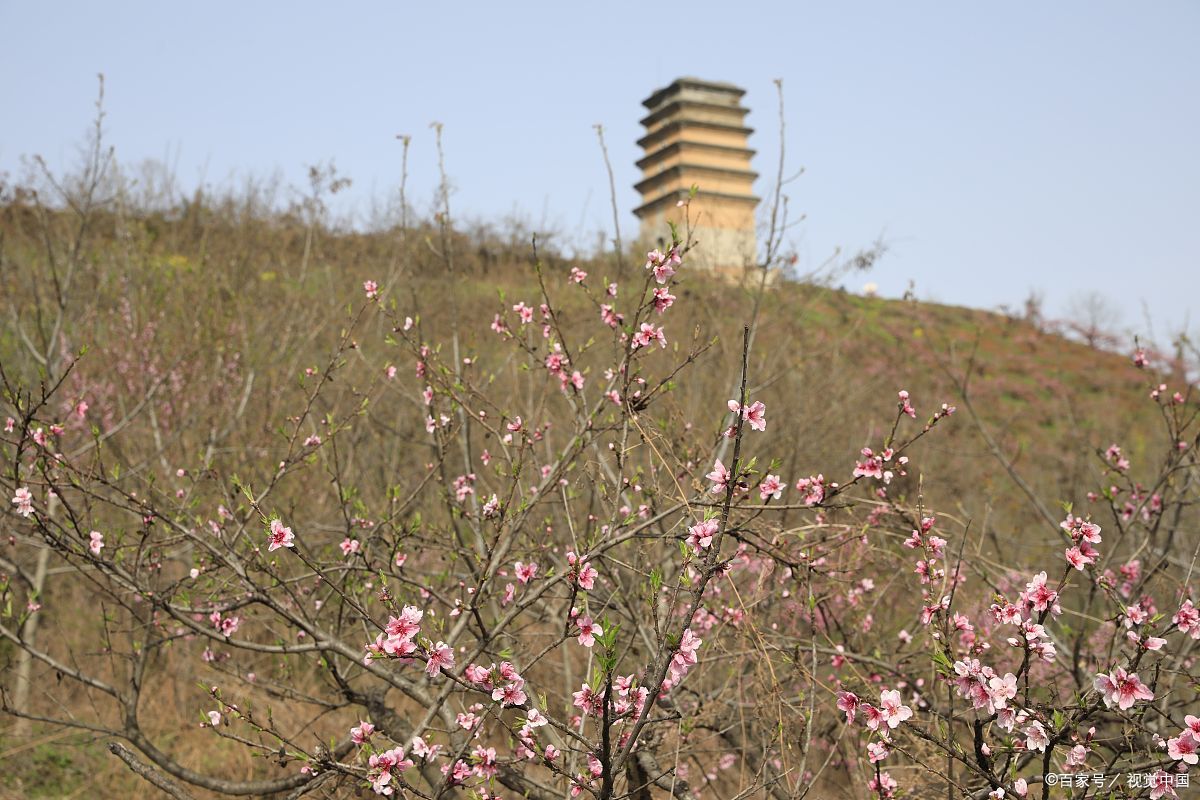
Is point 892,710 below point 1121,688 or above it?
below

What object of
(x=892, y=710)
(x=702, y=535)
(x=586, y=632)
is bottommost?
(x=892, y=710)

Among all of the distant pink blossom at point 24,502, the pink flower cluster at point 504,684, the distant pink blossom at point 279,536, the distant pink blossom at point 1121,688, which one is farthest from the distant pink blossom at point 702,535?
the distant pink blossom at point 24,502

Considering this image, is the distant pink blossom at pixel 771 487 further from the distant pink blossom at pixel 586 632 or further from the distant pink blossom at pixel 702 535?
the distant pink blossom at pixel 586 632

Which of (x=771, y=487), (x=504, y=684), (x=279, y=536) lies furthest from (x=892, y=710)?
(x=279, y=536)

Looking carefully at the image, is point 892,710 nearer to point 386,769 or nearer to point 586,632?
point 586,632

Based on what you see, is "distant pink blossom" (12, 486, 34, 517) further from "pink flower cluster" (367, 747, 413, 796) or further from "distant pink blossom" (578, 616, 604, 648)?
"distant pink blossom" (578, 616, 604, 648)

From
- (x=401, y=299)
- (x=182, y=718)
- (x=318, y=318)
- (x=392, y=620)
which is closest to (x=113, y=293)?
(x=318, y=318)

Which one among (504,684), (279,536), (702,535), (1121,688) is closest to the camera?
(1121,688)

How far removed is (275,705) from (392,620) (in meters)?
4.56

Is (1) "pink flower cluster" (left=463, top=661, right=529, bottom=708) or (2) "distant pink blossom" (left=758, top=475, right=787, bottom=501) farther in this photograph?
(2) "distant pink blossom" (left=758, top=475, right=787, bottom=501)

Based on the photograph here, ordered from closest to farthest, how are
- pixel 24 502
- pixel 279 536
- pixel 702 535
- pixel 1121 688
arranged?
pixel 1121 688, pixel 702 535, pixel 279 536, pixel 24 502

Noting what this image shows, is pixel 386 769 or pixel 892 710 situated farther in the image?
pixel 386 769

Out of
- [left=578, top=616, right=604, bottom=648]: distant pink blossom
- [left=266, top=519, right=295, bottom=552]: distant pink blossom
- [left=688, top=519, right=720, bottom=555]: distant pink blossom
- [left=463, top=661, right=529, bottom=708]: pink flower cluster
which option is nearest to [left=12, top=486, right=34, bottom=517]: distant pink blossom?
[left=266, top=519, right=295, bottom=552]: distant pink blossom

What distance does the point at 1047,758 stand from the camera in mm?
2139
